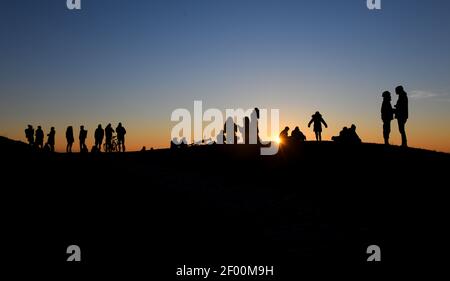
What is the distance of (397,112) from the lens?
17969 millimetres

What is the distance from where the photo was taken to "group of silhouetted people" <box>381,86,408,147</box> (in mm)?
17797

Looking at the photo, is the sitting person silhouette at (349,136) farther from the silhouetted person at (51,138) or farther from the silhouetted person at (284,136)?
the silhouetted person at (51,138)

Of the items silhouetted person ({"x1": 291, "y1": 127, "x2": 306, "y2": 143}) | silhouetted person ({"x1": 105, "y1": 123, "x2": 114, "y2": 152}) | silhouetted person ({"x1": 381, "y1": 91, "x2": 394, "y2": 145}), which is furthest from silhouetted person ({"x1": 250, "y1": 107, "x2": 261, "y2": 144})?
silhouetted person ({"x1": 105, "y1": 123, "x2": 114, "y2": 152})

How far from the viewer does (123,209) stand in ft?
38.3

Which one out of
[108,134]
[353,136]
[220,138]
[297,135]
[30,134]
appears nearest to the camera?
[353,136]

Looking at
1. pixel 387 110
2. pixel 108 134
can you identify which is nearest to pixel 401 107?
pixel 387 110

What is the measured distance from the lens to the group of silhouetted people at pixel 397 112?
17.8 m

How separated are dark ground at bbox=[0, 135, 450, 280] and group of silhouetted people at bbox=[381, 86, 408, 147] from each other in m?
0.90

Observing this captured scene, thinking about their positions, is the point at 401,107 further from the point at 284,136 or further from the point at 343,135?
the point at 284,136

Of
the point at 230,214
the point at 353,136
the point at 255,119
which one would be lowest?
the point at 230,214

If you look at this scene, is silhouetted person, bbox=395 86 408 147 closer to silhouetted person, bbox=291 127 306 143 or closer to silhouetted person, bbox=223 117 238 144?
silhouetted person, bbox=291 127 306 143

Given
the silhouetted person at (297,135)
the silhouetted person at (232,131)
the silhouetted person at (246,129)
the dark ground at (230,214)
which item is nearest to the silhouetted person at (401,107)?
the dark ground at (230,214)

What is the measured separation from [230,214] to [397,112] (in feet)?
32.3
